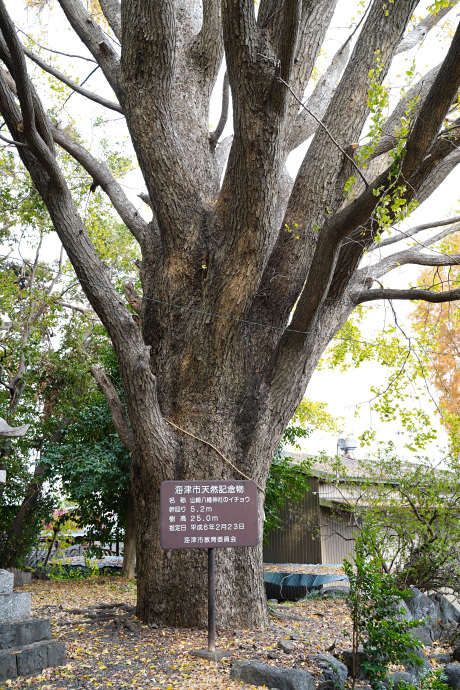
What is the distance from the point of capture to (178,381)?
253 inches

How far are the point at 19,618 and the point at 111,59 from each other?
6519 mm

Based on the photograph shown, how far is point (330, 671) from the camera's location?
464 centimetres

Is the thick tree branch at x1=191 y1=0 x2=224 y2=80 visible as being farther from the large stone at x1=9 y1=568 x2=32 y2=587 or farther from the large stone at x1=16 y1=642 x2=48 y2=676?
the large stone at x1=9 y1=568 x2=32 y2=587

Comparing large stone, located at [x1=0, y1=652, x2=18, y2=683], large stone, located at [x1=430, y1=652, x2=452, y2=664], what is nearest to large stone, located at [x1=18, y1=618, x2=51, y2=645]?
large stone, located at [x1=0, y1=652, x2=18, y2=683]

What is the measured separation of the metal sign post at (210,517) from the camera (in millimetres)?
5242

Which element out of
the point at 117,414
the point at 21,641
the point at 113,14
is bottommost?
the point at 21,641

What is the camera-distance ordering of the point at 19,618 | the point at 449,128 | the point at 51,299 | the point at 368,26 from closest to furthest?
the point at 449,128 → the point at 19,618 → the point at 368,26 → the point at 51,299

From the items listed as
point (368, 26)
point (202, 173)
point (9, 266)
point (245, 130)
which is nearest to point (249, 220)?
point (245, 130)

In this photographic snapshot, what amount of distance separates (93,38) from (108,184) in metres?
1.89

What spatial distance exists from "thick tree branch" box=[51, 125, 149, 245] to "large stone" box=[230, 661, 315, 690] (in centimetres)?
501

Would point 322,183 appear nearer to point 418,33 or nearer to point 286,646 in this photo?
point 418,33

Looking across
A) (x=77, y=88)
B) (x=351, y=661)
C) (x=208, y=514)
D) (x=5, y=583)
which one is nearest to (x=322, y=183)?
(x=208, y=514)

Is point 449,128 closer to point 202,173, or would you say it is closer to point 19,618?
point 202,173

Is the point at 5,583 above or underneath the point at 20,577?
above
